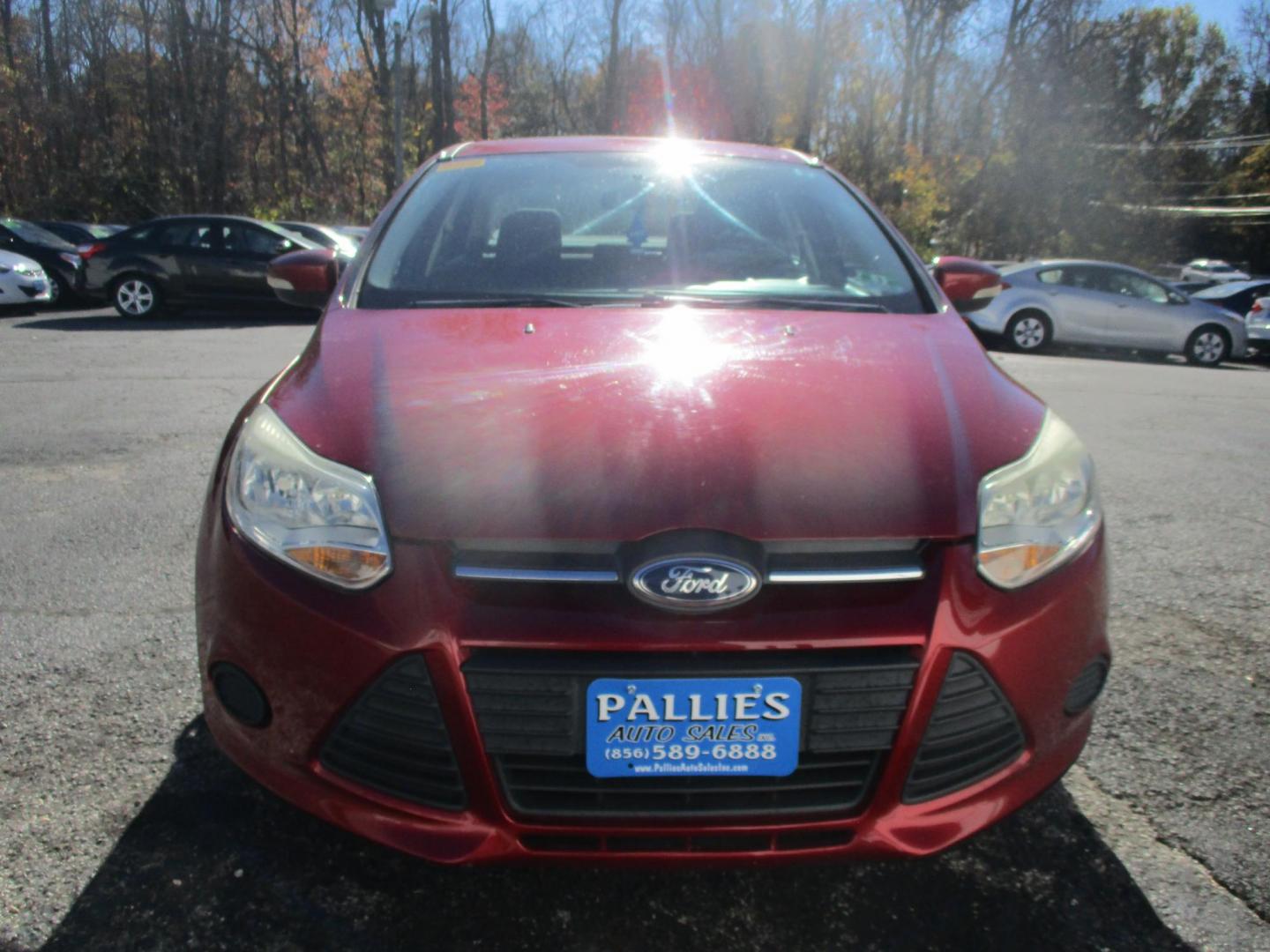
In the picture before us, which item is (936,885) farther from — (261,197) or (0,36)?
(0,36)

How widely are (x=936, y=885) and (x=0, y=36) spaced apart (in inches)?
1341

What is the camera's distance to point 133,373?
8.64 metres

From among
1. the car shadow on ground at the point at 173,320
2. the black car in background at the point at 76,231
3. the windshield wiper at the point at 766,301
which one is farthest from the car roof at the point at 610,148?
the black car in background at the point at 76,231

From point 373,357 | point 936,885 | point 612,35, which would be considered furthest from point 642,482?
point 612,35

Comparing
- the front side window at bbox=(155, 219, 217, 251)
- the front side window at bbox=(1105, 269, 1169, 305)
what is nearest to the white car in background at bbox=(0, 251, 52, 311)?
A: the front side window at bbox=(155, 219, 217, 251)

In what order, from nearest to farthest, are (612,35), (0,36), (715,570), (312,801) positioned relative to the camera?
(715,570) → (312,801) → (0,36) → (612,35)

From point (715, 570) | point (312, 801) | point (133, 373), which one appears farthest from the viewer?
point (133, 373)

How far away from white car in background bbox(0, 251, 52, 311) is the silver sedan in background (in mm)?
12155

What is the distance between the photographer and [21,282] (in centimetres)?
1360

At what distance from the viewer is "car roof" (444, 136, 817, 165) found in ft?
11.1

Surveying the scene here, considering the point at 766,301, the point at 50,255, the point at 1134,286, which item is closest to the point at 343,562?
the point at 766,301

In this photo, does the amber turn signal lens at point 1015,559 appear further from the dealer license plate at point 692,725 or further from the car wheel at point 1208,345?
the car wheel at point 1208,345

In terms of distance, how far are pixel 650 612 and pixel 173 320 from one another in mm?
13838

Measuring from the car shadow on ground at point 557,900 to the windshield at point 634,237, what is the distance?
1.27 metres
